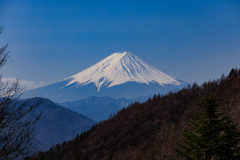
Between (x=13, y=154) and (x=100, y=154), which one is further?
(x=100, y=154)

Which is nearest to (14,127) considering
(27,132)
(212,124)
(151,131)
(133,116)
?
(27,132)

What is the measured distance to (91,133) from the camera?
129 metres

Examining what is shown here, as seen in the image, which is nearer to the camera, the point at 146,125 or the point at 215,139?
the point at 215,139

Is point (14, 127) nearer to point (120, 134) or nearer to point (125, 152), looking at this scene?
point (125, 152)

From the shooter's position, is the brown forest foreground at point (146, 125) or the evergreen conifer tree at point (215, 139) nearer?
the evergreen conifer tree at point (215, 139)

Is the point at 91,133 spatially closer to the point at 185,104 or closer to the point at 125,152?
the point at 125,152

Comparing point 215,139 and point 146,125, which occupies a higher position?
point 146,125

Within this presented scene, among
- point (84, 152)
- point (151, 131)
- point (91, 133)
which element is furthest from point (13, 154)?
point (91, 133)

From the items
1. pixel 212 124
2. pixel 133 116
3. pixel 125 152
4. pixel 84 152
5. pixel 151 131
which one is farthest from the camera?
pixel 133 116

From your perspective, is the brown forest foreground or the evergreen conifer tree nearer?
the evergreen conifer tree

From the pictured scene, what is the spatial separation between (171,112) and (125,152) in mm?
29909

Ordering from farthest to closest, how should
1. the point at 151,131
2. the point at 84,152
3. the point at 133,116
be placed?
the point at 133,116
the point at 84,152
the point at 151,131

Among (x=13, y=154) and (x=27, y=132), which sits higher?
(x=27, y=132)

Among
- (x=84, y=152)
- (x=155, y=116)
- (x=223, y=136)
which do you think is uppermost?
(x=155, y=116)
